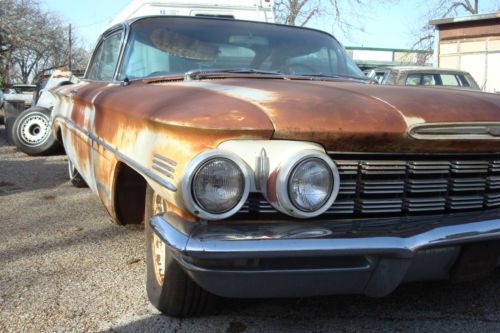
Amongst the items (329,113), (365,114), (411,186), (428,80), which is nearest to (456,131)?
(411,186)

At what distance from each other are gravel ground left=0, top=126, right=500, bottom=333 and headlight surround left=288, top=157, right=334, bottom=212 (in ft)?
2.47

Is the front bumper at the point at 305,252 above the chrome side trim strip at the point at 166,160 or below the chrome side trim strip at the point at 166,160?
below

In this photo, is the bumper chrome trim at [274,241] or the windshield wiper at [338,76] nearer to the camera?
the bumper chrome trim at [274,241]

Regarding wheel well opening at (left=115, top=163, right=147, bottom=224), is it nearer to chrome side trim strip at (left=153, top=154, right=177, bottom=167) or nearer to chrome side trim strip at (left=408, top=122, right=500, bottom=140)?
chrome side trim strip at (left=153, top=154, right=177, bottom=167)

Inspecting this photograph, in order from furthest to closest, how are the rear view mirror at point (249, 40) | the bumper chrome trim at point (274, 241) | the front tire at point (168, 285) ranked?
1. the rear view mirror at point (249, 40)
2. the front tire at point (168, 285)
3. the bumper chrome trim at point (274, 241)

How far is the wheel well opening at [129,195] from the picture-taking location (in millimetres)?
2969

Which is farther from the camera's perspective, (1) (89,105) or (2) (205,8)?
(2) (205,8)

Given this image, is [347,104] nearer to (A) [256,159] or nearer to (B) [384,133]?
(B) [384,133]

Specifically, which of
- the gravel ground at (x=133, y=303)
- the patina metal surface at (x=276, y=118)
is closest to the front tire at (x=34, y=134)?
the gravel ground at (x=133, y=303)

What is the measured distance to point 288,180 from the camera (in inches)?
76.2

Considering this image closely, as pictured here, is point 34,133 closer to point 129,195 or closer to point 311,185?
point 129,195

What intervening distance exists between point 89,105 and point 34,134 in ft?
18.0

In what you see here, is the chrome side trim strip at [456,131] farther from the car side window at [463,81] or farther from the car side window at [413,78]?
the car side window at [463,81]

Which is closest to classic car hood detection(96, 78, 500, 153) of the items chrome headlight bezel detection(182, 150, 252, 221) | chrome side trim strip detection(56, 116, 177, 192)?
chrome headlight bezel detection(182, 150, 252, 221)
